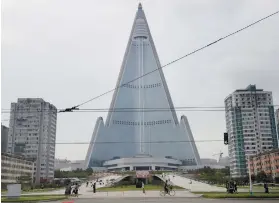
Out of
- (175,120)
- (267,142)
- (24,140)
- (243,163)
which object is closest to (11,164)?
(24,140)

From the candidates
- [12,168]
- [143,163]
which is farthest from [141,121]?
[12,168]

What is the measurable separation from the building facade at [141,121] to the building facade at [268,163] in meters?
33.1

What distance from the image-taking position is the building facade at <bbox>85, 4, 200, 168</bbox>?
136 metres

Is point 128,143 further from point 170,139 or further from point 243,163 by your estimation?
point 243,163

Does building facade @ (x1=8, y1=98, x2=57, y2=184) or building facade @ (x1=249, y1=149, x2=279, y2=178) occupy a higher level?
building facade @ (x1=8, y1=98, x2=57, y2=184)

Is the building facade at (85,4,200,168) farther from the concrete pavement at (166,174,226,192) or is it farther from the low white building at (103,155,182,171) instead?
the concrete pavement at (166,174,226,192)

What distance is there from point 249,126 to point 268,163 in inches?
1319

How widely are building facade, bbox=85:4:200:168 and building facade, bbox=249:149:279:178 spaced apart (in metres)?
33.1

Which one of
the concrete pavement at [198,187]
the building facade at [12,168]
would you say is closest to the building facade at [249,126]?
the concrete pavement at [198,187]

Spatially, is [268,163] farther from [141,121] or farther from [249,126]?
[141,121]

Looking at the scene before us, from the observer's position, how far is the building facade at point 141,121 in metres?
136

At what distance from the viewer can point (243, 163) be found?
12181cm

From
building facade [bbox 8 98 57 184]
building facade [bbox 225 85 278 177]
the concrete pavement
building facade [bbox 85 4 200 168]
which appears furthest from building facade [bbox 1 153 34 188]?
building facade [bbox 225 85 278 177]

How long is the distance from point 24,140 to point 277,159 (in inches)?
3491
